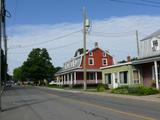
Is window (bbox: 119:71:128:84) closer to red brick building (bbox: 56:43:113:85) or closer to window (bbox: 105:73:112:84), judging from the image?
window (bbox: 105:73:112:84)

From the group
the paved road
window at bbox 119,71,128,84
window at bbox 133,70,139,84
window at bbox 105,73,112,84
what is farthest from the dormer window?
the paved road

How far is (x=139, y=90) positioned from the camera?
32.1 meters

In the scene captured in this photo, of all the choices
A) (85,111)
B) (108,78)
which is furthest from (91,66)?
(85,111)

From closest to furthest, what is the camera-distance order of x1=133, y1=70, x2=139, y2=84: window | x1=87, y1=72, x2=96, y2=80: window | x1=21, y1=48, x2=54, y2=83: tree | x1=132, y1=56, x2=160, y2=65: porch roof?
1. x1=132, y1=56, x2=160, y2=65: porch roof
2. x1=133, y1=70, x2=139, y2=84: window
3. x1=87, y1=72, x2=96, y2=80: window
4. x1=21, y1=48, x2=54, y2=83: tree

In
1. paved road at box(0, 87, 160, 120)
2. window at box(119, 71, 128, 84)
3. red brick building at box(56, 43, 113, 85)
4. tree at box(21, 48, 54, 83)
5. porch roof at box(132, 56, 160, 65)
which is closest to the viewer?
paved road at box(0, 87, 160, 120)

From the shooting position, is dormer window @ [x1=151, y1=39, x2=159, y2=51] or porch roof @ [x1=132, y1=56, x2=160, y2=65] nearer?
porch roof @ [x1=132, y1=56, x2=160, y2=65]

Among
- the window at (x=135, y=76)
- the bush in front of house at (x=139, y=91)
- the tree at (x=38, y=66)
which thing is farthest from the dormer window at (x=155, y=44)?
the tree at (x=38, y=66)

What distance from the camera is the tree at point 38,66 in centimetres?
10956

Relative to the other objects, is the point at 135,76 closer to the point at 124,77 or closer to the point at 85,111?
the point at 124,77

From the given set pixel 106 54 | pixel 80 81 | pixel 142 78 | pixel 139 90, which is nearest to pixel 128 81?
pixel 142 78

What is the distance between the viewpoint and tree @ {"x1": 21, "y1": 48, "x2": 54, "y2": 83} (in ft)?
359

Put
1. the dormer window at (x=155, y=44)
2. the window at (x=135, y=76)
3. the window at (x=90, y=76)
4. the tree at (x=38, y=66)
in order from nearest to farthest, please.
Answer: the dormer window at (x=155, y=44), the window at (x=135, y=76), the window at (x=90, y=76), the tree at (x=38, y=66)

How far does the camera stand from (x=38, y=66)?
110 metres

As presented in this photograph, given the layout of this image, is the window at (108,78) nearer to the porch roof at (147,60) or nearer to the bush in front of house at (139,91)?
the porch roof at (147,60)
